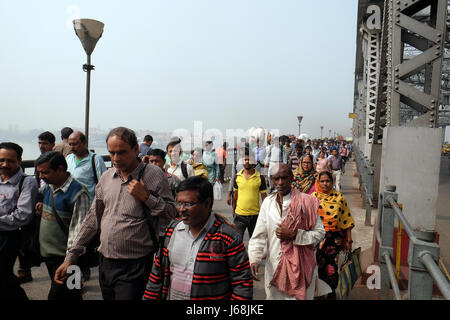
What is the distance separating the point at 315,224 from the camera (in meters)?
3.16

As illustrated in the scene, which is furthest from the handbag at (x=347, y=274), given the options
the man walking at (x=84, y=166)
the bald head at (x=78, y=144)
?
the bald head at (x=78, y=144)

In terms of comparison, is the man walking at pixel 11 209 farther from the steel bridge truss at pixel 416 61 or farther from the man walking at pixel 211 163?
the man walking at pixel 211 163

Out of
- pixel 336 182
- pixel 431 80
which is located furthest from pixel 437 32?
pixel 336 182

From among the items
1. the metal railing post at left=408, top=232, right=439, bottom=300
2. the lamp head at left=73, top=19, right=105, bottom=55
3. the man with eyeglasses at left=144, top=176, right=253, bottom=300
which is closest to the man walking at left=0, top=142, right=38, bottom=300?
the man with eyeglasses at left=144, top=176, right=253, bottom=300

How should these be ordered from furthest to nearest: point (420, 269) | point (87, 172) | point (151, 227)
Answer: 1. point (87, 172)
2. point (151, 227)
3. point (420, 269)

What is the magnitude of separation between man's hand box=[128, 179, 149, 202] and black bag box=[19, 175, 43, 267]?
4.35 ft

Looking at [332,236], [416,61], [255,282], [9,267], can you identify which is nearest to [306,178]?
[332,236]

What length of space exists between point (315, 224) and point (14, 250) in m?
2.79

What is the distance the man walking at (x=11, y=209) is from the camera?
3.22 metres

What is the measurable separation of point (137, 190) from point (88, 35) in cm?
499

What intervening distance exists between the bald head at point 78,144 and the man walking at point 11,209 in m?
0.86

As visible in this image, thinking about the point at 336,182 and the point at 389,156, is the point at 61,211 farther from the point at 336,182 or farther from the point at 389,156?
the point at 336,182

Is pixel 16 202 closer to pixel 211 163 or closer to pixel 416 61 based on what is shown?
pixel 416 61

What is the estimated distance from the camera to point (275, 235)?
10.5ft
